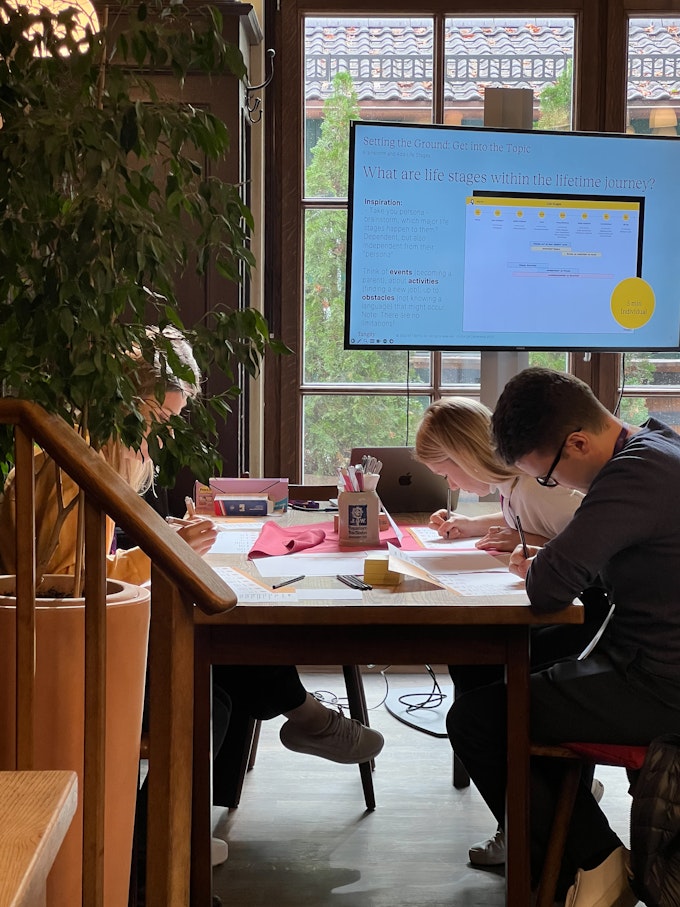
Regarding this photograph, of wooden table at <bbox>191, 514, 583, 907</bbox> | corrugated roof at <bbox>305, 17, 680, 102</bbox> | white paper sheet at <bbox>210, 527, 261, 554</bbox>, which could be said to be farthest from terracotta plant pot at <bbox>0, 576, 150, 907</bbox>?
corrugated roof at <bbox>305, 17, 680, 102</bbox>

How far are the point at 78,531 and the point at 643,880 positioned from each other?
1244 millimetres

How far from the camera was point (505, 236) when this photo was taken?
140 inches

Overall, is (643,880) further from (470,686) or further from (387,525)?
(387,525)

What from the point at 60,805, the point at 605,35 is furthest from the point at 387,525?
the point at 605,35

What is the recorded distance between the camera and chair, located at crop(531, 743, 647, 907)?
2.00 meters

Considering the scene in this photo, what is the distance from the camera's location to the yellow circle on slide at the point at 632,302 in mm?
3645

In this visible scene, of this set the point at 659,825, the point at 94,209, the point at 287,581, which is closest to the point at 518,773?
the point at 659,825

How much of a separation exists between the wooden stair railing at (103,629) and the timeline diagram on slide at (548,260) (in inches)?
87.8

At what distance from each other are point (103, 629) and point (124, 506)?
7.9 inches

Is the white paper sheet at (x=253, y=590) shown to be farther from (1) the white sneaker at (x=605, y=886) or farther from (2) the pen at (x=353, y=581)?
(1) the white sneaker at (x=605, y=886)

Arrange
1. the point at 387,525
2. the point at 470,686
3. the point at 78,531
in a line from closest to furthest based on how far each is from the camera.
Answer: the point at 78,531 → the point at 470,686 → the point at 387,525

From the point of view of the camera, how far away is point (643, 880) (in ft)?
6.32

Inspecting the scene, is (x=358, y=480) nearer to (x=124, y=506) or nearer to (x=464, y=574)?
(x=464, y=574)

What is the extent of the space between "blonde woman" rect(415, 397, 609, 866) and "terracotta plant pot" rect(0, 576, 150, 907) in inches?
43.8
